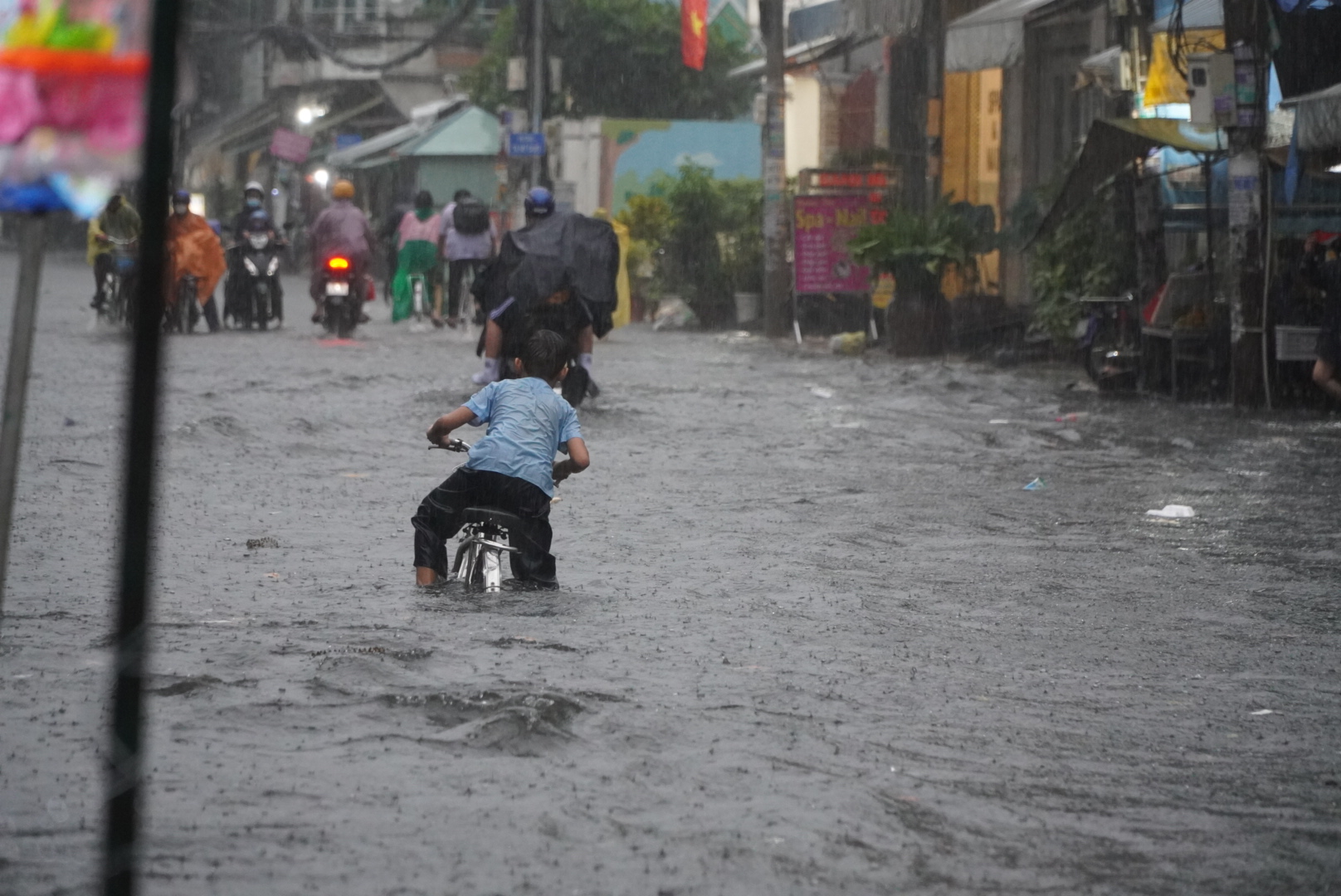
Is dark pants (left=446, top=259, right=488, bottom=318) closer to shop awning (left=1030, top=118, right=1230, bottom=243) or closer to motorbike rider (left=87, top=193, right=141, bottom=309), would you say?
motorbike rider (left=87, top=193, right=141, bottom=309)

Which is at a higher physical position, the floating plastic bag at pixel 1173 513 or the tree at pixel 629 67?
the tree at pixel 629 67

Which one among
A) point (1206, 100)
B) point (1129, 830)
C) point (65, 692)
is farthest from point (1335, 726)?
point (1206, 100)

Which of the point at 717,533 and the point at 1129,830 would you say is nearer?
the point at 1129,830

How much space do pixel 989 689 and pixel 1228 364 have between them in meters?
10.4

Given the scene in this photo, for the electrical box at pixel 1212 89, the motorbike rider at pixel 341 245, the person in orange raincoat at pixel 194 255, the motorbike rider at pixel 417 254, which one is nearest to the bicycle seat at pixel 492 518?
the electrical box at pixel 1212 89

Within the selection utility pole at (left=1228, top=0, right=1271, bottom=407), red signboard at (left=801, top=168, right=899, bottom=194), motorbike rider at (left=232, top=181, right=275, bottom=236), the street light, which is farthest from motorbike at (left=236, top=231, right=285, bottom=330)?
the street light

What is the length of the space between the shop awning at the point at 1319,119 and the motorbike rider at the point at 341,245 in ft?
39.0

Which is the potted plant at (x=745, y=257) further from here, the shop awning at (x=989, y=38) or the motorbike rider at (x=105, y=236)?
the motorbike rider at (x=105, y=236)

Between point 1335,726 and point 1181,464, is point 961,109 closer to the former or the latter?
point 1181,464

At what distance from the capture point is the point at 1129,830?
473 centimetres

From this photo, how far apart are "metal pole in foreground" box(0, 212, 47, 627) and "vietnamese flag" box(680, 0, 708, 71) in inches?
1160

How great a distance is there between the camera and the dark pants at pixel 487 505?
764 centimetres

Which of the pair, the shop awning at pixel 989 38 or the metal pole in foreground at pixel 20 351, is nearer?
the metal pole in foreground at pixel 20 351

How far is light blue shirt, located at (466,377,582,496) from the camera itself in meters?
7.66
